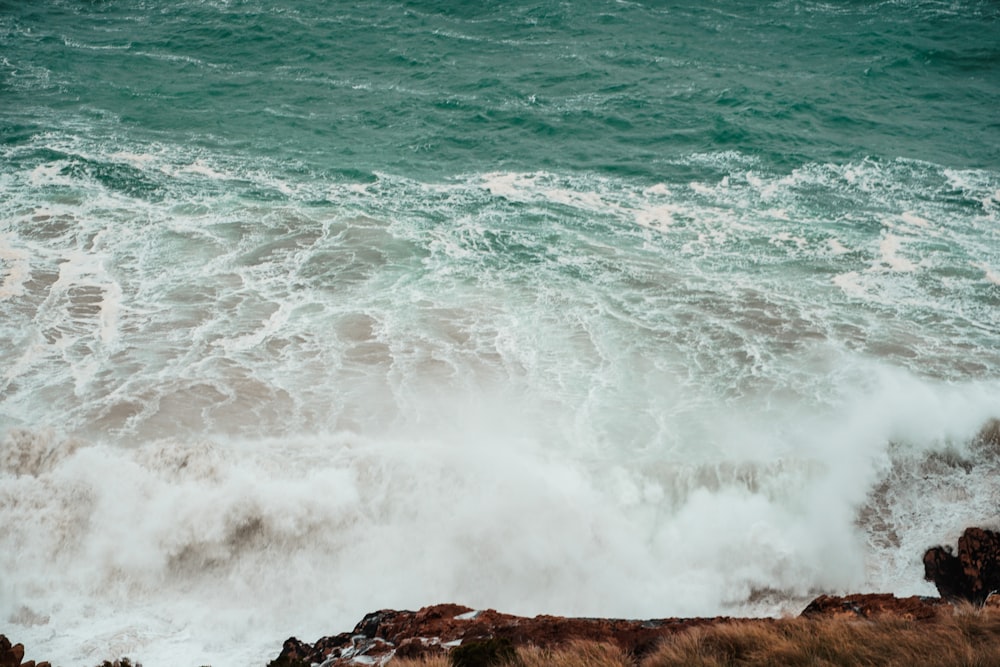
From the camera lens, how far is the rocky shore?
9.09 m

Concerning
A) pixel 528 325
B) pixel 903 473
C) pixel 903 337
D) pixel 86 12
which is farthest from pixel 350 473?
pixel 86 12

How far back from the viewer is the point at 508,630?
31.8ft

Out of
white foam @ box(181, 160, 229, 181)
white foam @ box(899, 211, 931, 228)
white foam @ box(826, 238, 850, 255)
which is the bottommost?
white foam @ box(826, 238, 850, 255)

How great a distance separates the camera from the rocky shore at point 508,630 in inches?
358

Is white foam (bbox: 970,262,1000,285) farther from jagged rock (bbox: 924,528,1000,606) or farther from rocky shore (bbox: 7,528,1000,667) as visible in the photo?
rocky shore (bbox: 7,528,1000,667)

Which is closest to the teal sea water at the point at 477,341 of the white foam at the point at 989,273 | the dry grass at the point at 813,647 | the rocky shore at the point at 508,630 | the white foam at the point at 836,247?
the white foam at the point at 836,247

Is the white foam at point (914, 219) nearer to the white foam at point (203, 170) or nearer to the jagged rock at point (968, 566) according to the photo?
the jagged rock at point (968, 566)

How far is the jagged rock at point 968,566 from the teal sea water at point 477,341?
0.47m

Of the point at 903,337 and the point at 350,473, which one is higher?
the point at 903,337

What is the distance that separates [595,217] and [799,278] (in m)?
6.67

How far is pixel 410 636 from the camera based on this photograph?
9.87 m

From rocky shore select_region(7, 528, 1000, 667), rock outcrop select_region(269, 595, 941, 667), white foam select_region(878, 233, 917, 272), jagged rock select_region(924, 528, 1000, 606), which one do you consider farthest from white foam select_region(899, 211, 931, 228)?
rock outcrop select_region(269, 595, 941, 667)

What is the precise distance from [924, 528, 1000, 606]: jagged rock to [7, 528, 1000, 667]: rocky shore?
0.96 metres

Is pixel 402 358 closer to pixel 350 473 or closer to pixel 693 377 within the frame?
pixel 350 473
